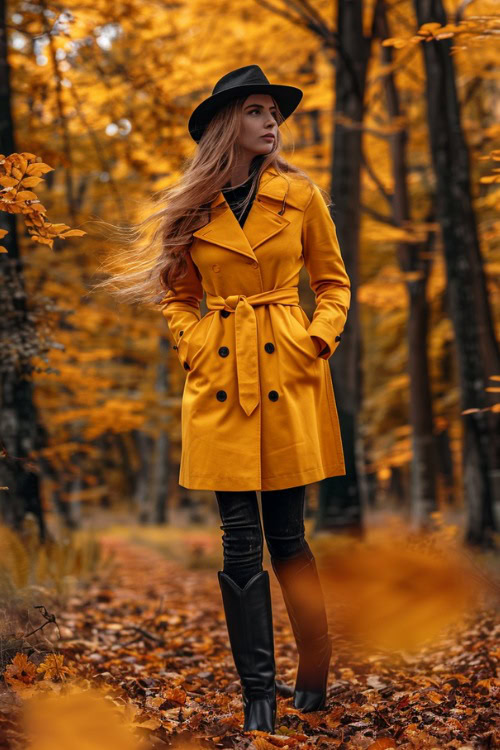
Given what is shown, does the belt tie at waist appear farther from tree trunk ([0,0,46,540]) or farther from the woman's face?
tree trunk ([0,0,46,540])

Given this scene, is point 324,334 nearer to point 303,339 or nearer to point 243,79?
point 303,339

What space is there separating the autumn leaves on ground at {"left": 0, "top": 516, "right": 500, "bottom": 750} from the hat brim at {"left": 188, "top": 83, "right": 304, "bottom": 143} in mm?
2170

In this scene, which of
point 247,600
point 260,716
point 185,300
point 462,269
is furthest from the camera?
point 462,269

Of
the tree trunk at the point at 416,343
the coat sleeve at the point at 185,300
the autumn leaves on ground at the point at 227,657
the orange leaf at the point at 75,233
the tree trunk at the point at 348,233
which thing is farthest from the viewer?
the tree trunk at the point at 416,343

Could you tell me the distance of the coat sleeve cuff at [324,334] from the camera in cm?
316

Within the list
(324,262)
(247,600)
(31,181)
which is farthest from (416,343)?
(31,181)

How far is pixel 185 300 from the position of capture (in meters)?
3.49

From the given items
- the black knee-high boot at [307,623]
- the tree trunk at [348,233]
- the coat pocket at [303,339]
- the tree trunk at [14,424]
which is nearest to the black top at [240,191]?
the coat pocket at [303,339]

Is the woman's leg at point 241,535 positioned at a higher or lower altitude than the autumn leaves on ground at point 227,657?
higher

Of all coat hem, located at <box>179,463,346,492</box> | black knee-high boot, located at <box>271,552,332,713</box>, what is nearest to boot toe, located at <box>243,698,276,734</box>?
black knee-high boot, located at <box>271,552,332,713</box>

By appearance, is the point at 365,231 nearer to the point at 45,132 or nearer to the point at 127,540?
the point at 45,132

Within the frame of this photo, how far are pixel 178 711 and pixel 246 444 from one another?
1.17 m

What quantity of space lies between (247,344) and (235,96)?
1.02 m

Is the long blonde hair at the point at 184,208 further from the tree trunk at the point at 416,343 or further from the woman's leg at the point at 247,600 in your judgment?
the tree trunk at the point at 416,343
